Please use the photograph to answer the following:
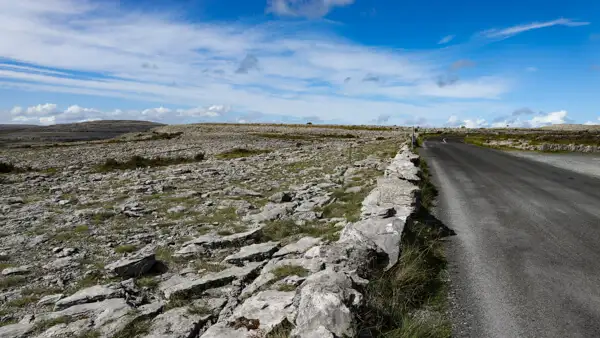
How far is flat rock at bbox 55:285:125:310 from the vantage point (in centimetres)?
618

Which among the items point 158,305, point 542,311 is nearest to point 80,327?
point 158,305

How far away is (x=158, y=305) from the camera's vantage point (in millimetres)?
6008

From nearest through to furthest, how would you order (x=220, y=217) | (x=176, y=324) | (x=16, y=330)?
1. (x=176, y=324)
2. (x=16, y=330)
3. (x=220, y=217)

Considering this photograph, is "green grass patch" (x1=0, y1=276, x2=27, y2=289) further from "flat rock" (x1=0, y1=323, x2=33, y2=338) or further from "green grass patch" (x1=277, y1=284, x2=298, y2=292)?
"green grass patch" (x1=277, y1=284, x2=298, y2=292)

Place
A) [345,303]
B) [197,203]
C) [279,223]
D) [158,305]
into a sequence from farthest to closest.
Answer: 1. [197,203]
2. [279,223]
3. [158,305]
4. [345,303]

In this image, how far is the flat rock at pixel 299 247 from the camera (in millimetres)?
8062

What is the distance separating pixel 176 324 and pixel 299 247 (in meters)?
3.50

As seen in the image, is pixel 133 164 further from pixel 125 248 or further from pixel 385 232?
pixel 385 232

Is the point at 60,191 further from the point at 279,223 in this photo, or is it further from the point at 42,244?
the point at 279,223

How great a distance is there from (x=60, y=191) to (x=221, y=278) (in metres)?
14.5

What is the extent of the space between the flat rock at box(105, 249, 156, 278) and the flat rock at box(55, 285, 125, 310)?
84 centimetres

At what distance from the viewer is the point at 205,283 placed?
670 cm

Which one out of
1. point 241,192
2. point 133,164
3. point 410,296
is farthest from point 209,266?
point 133,164

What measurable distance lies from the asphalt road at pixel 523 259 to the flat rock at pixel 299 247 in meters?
2.96
